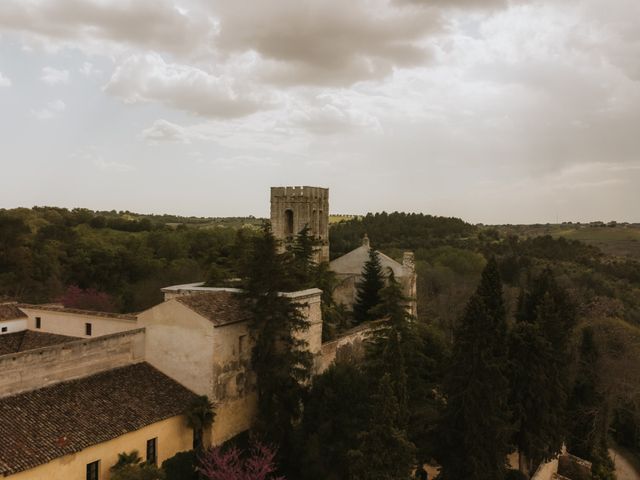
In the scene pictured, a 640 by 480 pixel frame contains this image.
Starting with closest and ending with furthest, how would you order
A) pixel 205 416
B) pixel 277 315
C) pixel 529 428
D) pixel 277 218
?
1. pixel 205 416
2. pixel 277 315
3. pixel 529 428
4. pixel 277 218

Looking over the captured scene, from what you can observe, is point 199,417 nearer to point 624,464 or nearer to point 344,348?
point 344,348

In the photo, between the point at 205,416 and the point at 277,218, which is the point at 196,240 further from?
the point at 205,416

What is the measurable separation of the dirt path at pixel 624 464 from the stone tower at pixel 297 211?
25.1 meters

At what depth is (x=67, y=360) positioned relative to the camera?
19.6 meters

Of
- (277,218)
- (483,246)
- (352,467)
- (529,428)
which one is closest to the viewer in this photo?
(352,467)

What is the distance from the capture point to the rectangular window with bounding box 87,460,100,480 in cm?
1672

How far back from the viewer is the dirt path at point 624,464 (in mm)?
30344

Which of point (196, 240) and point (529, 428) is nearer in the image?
point (529, 428)

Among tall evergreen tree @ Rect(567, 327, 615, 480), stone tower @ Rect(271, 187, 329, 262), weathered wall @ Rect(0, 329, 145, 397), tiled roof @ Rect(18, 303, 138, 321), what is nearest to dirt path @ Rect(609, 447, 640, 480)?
tall evergreen tree @ Rect(567, 327, 615, 480)

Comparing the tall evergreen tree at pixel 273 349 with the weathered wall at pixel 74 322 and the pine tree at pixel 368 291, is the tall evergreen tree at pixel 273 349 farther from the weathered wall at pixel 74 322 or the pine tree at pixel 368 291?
the pine tree at pixel 368 291

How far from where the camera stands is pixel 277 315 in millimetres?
21859

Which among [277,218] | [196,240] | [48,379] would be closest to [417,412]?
[48,379]

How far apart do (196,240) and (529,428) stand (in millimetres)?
52938

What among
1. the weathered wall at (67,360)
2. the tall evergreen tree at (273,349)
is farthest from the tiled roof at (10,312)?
the tall evergreen tree at (273,349)
